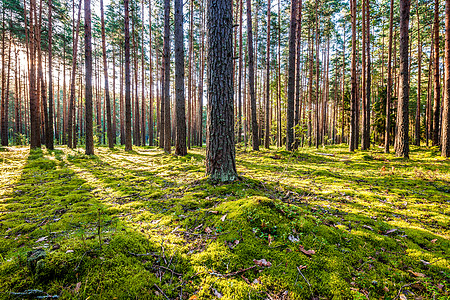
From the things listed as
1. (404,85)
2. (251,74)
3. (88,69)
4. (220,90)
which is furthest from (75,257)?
(404,85)

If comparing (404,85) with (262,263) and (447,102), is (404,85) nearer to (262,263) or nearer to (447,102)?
(447,102)

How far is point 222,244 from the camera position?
A: 2.21m

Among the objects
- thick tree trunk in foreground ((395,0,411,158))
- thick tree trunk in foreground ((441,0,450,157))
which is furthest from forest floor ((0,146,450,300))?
thick tree trunk in foreground ((441,0,450,157))

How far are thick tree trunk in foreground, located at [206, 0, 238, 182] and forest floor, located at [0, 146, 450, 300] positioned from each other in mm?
528

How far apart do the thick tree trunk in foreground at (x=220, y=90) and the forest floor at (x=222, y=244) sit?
53 cm

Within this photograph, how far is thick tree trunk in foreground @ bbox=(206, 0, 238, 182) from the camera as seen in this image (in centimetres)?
388

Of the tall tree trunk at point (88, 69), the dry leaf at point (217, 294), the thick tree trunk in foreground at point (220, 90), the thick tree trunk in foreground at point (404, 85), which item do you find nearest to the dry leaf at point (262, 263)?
the dry leaf at point (217, 294)

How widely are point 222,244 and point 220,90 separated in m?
2.99

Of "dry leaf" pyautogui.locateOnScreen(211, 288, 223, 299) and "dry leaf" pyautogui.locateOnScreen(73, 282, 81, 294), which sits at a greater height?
"dry leaf" pyautogui.locateOnScreen(73, 282, 81, 294)

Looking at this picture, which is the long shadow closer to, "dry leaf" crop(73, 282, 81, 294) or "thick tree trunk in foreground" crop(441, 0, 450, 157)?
"dry leaf" crop(73, 282, 81, 294)

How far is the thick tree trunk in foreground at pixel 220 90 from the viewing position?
3885mm

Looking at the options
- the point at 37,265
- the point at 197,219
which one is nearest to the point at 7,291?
the point at 37,265

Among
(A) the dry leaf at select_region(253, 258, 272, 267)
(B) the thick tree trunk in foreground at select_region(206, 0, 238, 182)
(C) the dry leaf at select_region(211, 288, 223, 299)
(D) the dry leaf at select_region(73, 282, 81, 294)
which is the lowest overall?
(C) the dry leaf at select_region(211, 288, 223, 299)

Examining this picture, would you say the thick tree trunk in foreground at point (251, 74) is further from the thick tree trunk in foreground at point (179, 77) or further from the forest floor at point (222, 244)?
the forest floor at point (222, 244)
